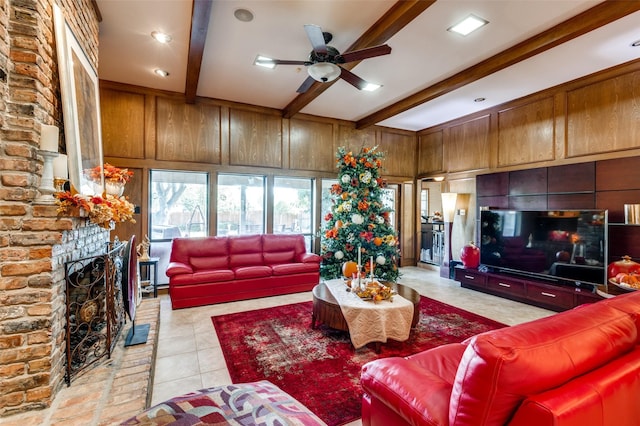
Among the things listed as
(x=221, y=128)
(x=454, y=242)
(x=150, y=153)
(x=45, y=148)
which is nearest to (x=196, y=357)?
(x=45, y=148)

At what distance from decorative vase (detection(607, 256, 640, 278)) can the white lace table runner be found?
8.95 ft

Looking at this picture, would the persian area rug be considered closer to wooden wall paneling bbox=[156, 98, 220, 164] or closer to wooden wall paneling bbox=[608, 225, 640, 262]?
wooden wall paneling bbox=[608, 225, 640, 262]

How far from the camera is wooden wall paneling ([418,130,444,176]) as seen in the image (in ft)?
21.7

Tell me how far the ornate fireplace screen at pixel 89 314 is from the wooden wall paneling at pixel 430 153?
245 inches

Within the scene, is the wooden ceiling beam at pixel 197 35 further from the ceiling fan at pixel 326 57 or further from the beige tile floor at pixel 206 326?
the beige tile floor at pixel 206 326

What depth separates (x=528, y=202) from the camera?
481cm

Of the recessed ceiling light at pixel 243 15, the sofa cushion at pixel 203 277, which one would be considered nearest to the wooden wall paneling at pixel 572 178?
the recessed ceiling light at pixel 243 15

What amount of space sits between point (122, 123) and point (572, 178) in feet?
22.9

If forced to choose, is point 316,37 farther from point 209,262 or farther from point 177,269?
Answer: point 209,262

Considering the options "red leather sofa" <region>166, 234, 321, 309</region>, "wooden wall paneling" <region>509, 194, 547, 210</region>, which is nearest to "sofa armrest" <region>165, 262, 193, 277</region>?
"red leather sofa" <region>166, 234, 321, 309</region>

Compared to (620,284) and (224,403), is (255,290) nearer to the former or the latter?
(224,403)

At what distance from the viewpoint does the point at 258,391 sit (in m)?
1.39

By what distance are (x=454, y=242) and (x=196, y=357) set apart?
18.1ft

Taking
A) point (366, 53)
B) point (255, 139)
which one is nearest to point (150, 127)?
point (255, 139)
